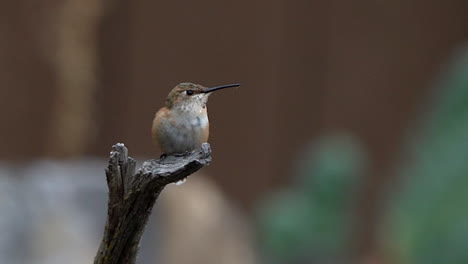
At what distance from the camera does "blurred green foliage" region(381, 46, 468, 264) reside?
378 centimetres

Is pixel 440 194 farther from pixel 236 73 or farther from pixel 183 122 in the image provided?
pixel 236 73

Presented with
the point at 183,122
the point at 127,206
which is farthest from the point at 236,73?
the point at 127,206

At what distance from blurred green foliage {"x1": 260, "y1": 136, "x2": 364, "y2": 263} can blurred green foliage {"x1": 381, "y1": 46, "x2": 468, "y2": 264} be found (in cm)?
79

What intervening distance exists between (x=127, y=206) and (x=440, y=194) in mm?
2513

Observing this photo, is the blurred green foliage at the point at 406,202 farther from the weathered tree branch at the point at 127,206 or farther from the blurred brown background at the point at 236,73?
the weathered tree branch at the point at 127,206

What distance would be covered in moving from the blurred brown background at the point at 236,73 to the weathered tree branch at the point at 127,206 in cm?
473

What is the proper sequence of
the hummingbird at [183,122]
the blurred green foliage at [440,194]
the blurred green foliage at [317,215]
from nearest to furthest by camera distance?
the hummingbird at [183,122]
the blurred green foliage at [440,194]
the blurred green foliage at [317,215]

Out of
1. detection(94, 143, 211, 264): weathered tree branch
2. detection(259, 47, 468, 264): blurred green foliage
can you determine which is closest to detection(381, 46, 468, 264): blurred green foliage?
detection(259, 47, 468, 264): blurred green foliage

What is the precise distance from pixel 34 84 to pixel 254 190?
1.54 metres

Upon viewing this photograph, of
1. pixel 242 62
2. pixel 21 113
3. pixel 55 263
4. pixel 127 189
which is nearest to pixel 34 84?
pixel 21 113

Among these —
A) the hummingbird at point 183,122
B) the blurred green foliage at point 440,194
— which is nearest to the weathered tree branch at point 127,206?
the hummingbird at point 183,122

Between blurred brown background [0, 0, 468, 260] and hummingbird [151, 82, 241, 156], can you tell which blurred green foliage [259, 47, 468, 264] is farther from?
hummingbird [151, 82, 241, 156]

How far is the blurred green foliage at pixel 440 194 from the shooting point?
3777mm

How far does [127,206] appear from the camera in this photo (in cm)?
157
